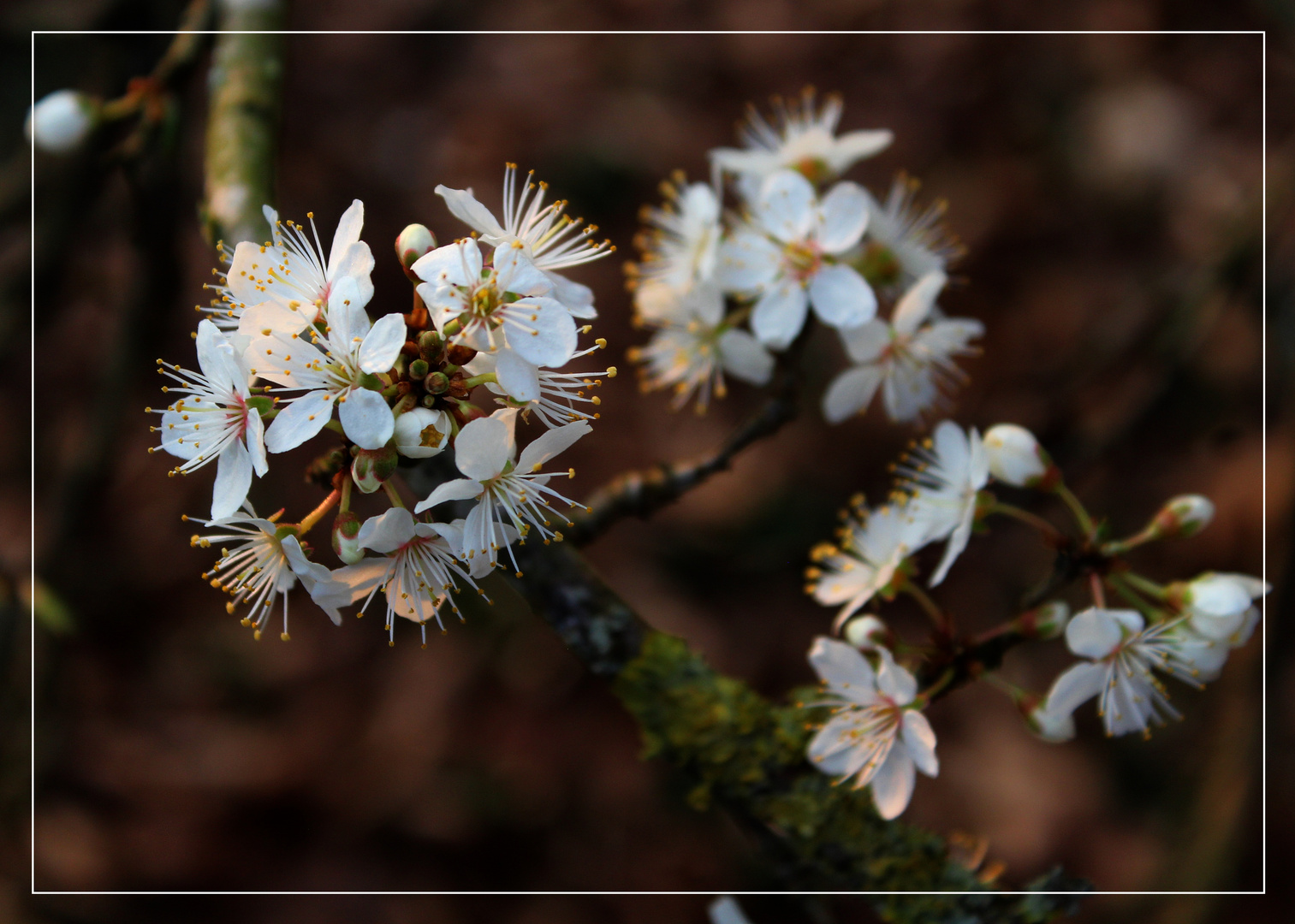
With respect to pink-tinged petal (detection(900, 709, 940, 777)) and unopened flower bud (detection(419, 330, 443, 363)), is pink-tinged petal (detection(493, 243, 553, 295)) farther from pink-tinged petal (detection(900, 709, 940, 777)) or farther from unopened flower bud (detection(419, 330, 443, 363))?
pink-tinged petal (detection(900, 709, 940, 777))

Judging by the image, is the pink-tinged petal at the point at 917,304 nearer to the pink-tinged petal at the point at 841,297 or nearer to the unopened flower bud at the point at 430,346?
the pink-tinged petal at the point at 841,297

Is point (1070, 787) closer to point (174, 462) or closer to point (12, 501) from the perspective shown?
point (174, 462)

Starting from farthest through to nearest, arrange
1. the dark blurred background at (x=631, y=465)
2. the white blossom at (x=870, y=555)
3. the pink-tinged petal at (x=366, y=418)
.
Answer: the dark blurred background at (x=631, y=465)
the white blossom at (x=870, y=555)
the pink-tinged petal at (x=366, y=418)

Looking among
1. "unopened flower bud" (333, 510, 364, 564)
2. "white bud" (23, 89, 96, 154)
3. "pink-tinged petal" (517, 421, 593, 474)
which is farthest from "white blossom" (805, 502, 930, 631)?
"white bud" (23, 89, 96, 154)

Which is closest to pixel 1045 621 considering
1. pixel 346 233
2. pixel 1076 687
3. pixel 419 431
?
pixel 1076 687

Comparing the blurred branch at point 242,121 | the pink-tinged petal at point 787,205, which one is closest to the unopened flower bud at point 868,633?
the pink-tinged petal at point 787,205

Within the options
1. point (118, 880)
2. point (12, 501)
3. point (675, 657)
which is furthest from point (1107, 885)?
point (12, 501)

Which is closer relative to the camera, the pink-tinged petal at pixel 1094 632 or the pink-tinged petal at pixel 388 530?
the pink-tinged petal at pixel 388 530

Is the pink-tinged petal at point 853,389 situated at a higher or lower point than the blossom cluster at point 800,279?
lower

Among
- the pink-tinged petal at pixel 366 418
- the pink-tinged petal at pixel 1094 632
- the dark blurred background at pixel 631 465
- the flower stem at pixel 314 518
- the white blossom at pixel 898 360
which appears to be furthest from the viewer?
the dark blurred background at pixel 631 465
